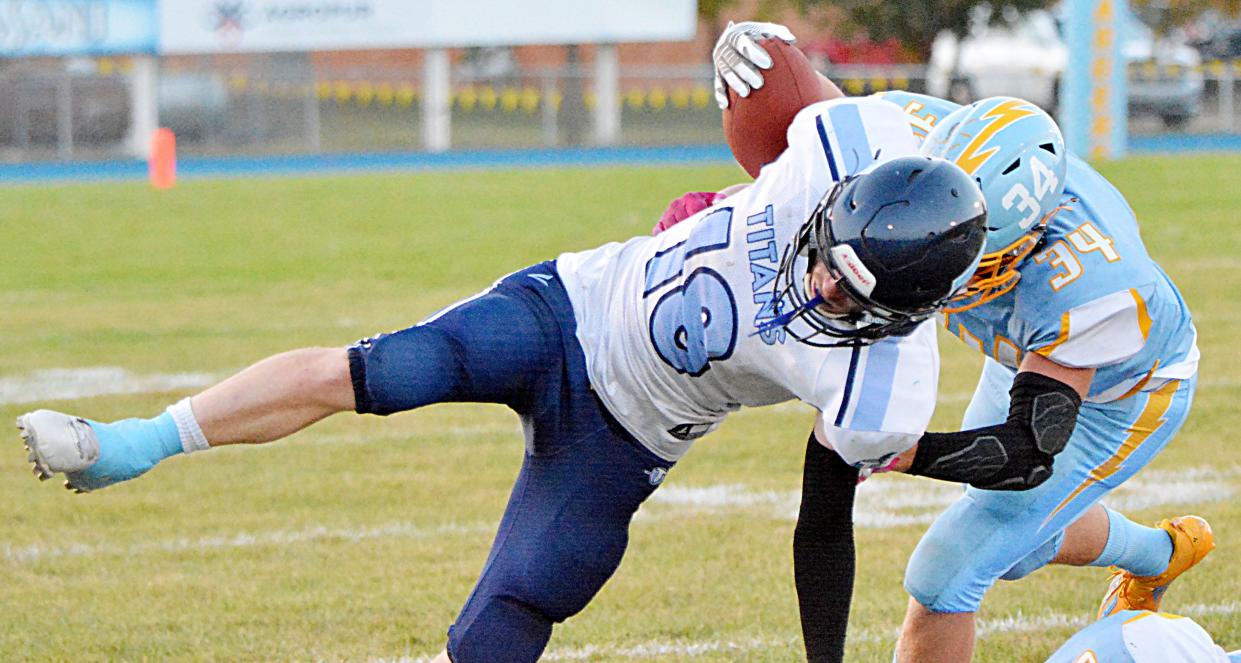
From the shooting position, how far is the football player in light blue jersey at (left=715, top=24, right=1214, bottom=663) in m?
3.14

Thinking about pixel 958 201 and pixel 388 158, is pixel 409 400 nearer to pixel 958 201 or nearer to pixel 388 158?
pixel 958 201

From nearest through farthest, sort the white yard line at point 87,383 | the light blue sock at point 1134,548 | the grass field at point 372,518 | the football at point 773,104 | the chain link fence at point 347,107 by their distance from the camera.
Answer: the football at point 773,104 → the light blue sock at point 1134,548 → the grass field at point 372,518 → the white yard line at point 87,383 → the chain link fence at point 347,107

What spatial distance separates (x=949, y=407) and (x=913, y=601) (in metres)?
3.23

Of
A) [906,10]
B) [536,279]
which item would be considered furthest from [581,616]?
[906,10]

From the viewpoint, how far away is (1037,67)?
3025 centimetres

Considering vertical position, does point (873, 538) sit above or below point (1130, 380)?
below

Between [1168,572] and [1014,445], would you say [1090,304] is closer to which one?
[1014,445]

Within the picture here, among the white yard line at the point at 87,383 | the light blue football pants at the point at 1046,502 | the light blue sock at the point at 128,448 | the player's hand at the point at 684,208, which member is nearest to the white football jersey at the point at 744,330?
the player's hand at the point at 684,208

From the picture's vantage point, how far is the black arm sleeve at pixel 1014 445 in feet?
9.73

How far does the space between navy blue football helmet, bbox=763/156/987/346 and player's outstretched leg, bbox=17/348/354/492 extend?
0.81 m

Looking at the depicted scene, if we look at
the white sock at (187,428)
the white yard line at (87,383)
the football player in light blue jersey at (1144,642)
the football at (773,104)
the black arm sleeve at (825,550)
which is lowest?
the white yard line at (87,383)

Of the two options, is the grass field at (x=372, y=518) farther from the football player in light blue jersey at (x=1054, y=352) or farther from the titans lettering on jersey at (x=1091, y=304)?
the titans lettering on jersey at (x=1091, y=304)

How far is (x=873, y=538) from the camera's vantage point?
5.09 m

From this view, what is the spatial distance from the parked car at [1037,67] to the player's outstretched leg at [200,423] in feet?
76.4
